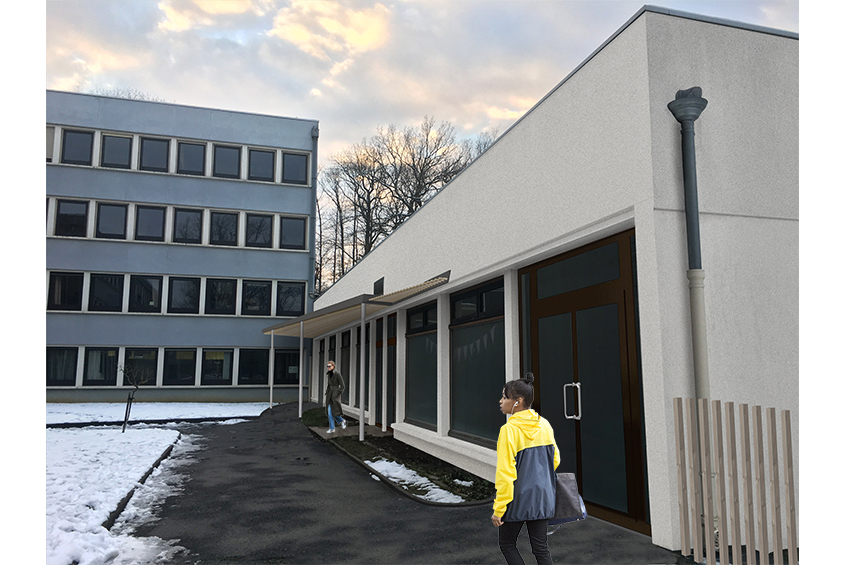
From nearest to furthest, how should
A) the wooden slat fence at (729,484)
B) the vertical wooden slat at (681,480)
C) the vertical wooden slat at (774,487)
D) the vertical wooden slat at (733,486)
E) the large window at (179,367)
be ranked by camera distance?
1. the vertical wooden slat at (774,487)
2. the wooden slat fence at (729,484)
3. the vertical wooden slat at (733,486)
4. the vertical wooden slat at (681,480)
5. the large window at (179,367)

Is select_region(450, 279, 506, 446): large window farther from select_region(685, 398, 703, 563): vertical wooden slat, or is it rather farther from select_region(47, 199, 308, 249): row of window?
select_region(47, 199, 308, 249): row of window

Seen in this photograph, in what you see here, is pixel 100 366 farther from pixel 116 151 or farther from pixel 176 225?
pixel 116 151

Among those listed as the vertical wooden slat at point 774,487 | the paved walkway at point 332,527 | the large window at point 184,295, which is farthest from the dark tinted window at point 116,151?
the vertical wooden slat at point 774,487

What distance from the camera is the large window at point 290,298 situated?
2844 cm

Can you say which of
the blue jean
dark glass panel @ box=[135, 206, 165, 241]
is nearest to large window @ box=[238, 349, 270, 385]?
dark glass panel @ box=[135, 206, 165, 241]

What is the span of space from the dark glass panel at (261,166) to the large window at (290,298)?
505 cm

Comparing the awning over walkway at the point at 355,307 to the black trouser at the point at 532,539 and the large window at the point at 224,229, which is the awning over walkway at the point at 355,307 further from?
the large window at the point at 224,229

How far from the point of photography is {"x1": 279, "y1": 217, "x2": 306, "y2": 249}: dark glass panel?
2872 cm

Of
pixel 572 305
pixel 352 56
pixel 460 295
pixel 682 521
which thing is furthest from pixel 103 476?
pixel 352 56

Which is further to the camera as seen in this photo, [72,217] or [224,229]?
[224,229]

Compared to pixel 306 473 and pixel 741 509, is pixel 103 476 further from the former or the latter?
pixel 741 509

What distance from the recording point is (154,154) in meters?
27.8

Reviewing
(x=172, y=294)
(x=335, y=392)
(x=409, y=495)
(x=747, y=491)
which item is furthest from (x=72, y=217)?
(x=747, y=491)

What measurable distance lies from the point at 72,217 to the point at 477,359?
78.6 ft
